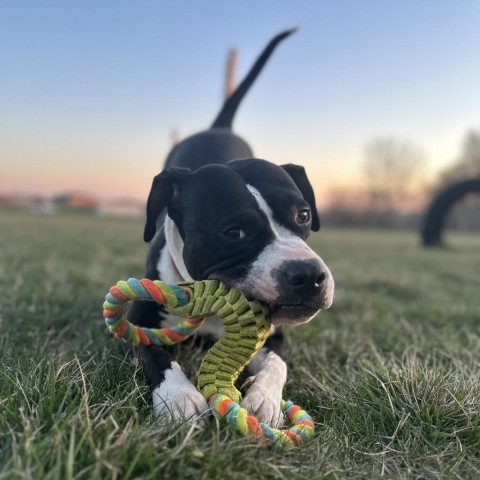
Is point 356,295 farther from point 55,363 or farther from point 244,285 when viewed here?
point 55,363

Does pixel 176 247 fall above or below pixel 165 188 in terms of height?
below

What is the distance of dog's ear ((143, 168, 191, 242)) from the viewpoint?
2.62m

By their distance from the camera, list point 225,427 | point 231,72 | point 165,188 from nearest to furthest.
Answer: point 225,427
point 165,188
point 231,72

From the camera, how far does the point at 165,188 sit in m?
2.65

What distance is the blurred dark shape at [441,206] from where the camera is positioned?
12570 mm

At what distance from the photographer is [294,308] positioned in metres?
2.09

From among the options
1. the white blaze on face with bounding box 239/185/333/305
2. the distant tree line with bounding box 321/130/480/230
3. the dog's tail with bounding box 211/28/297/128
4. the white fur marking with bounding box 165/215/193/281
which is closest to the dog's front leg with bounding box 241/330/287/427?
the white blaze on face with bounding box 239/185/333/305

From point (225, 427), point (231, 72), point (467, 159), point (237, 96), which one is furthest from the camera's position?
point (467, 159)

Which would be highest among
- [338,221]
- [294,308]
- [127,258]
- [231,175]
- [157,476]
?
[231,175]

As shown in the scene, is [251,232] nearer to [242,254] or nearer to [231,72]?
[242,254]

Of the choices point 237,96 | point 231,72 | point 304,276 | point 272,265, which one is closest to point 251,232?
point 272,265

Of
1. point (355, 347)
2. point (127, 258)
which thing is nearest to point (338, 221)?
point (127, 258)

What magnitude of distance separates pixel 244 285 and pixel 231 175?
567 millimetres

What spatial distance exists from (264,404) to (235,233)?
0.70 meters
